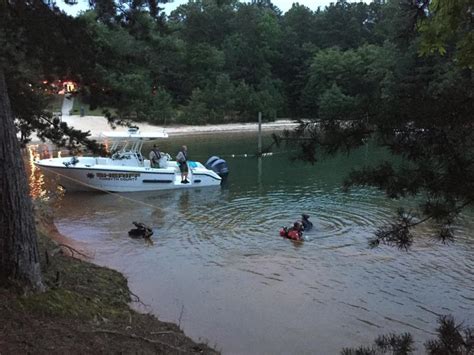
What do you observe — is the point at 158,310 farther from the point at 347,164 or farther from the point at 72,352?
the point at 347,164

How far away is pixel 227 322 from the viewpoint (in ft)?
31.6

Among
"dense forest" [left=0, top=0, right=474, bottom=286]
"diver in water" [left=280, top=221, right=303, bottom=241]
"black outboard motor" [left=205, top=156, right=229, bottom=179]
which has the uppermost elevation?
"dense forest" [left=0, top=0, right=474, bottom=286]

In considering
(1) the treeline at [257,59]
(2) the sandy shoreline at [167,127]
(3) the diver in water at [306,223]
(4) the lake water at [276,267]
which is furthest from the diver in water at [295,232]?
(2) the sandy shoreline at [167,127]

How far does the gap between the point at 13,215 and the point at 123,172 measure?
18.7 metres

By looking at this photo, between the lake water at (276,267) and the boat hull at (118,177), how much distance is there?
973 mm

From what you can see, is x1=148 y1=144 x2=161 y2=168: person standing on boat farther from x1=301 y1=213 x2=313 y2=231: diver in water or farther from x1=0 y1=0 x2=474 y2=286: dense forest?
x1=0 y1=0 x2=474 y2=286: dense forest

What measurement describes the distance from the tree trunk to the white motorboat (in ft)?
58.6

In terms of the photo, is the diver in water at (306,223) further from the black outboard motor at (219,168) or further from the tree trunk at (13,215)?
the black outboard motor at (219,168)

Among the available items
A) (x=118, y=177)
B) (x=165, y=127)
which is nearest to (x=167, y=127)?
(x=165, y=127)

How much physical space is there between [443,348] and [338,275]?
9.24m

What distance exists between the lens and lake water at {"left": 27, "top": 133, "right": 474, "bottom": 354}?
9523 millimetres

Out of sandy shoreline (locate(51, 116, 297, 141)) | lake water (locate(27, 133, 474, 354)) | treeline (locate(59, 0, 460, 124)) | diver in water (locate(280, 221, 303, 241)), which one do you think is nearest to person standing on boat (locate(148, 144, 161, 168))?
lake water (locate(27, 133, 474, 354))

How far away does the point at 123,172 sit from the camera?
24453mm

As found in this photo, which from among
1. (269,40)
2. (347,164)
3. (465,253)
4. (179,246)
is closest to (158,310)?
(179,246)
